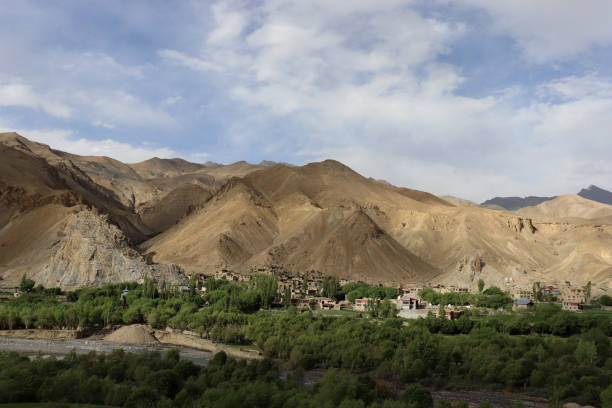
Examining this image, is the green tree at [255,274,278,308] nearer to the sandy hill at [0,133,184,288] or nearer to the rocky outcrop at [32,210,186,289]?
the rocky outcrop at [32,210,186,289]

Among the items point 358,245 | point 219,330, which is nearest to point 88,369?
point 219,330

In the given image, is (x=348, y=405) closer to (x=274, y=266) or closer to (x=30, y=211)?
(x=274, y=266)

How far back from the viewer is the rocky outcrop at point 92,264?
116 meters

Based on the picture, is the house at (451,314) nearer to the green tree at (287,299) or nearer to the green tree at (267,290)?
the green tree at (287,299)

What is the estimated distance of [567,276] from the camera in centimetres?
14500

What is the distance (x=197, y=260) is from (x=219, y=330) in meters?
79.1

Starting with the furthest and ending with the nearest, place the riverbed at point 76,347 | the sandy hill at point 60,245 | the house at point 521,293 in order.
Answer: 1. the house at point 521,293
2. the sandy hill at point 60,245
3. the riverbed at point 76,347

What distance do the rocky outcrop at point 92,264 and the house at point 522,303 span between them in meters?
62.5

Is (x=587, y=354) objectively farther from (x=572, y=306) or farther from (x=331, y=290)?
(x=331, y=290)

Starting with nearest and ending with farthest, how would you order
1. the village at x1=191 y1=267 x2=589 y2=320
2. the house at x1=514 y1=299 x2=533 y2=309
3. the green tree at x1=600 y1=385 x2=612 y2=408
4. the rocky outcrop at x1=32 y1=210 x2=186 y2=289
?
the green tree at x1=600 y1=385 x2=612 y2=408, the village at x1=191 y1=267 x2=589 y2=320, the house at x1=514 y1=299 x2=533 y2=309, the rocky outcrop at x1=32 y1=210 x2=186 y2=289

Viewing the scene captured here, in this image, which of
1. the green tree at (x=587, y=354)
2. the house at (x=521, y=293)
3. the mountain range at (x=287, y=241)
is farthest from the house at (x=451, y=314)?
the mountain range at (x=287, y=241)

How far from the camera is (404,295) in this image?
371ft

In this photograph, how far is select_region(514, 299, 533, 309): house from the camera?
338 feet

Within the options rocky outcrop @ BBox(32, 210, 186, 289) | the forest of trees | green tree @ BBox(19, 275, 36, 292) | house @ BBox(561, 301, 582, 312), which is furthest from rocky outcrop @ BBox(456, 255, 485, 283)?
the forest of trees
